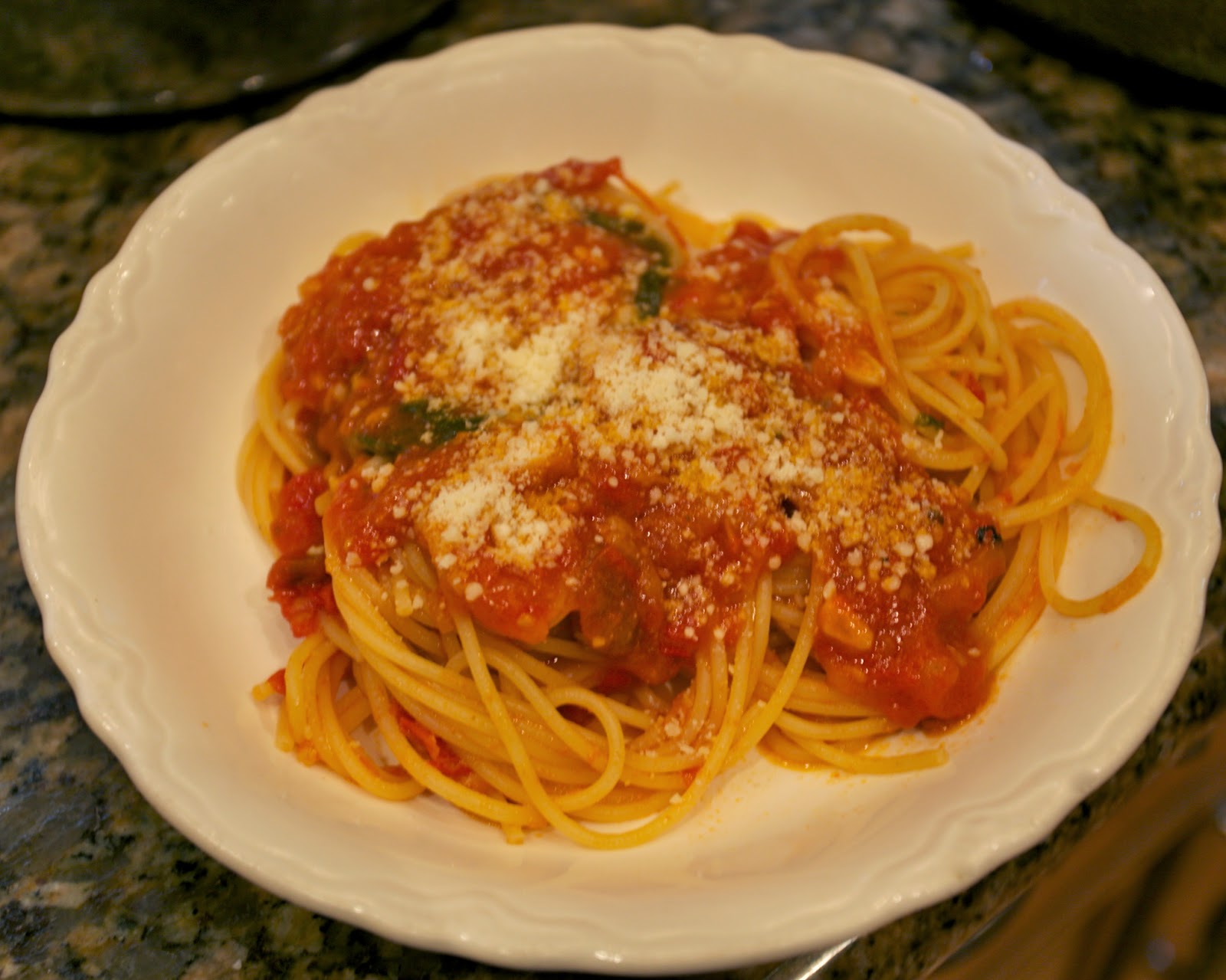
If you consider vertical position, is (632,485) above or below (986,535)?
below

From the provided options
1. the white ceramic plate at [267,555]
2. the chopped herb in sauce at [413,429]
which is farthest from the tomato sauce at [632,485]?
the white ceramic plate at [267,555]

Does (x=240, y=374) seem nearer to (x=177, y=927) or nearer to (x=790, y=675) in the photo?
(x=177, y=927)

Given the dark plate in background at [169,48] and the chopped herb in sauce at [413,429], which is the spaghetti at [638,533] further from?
the dark plate in background at [169,48]

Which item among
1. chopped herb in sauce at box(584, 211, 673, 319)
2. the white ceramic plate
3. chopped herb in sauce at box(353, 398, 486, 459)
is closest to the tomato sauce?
chopped herb in sauce at box(353, 398, 486, 459)

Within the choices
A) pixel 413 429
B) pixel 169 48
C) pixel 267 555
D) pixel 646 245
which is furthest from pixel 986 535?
pixel 169 48

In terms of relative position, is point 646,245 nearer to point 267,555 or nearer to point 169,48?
point 267,555
